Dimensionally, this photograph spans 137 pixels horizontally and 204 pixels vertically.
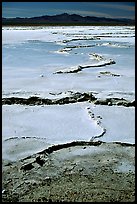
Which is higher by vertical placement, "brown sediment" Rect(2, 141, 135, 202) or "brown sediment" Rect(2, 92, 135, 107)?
"brown sediment" Rect(2, 92, 135, 107)

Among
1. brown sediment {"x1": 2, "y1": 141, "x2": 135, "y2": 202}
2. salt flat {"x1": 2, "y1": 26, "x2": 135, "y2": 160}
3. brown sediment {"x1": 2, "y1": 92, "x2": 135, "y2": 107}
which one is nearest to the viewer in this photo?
brown sediment {"x1": 2, "y1": 141, "x2": 135, "y2": 202}

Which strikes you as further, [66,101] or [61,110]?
[66,101]

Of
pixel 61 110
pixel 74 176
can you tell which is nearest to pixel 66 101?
pixel 61 110

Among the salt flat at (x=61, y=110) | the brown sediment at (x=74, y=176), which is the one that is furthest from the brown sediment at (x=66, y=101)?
the brown sediment at (x=74, y=176)

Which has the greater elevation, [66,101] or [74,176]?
[66,101]

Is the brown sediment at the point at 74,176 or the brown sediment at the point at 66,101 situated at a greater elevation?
the brown sediment at the point at 66,101

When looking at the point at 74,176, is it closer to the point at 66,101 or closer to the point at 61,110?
the point at 61,110

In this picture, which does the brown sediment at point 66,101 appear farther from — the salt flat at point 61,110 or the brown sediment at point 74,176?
the brown sediment at point 74,176

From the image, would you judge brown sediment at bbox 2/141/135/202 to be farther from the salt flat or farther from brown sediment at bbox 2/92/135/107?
brown sediment at bbox 2/92/135/107

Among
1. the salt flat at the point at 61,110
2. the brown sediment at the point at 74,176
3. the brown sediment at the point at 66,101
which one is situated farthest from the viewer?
the brown sediment at the point at 66,101

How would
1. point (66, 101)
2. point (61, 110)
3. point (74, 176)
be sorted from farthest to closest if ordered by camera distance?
point (66, 101), point (61, 110), point (74, 176)

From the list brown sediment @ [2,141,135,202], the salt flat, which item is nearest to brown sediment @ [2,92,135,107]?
the salt flat
